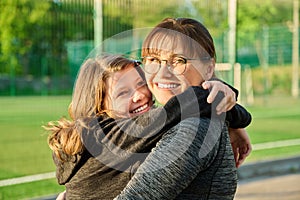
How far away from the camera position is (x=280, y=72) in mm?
22062

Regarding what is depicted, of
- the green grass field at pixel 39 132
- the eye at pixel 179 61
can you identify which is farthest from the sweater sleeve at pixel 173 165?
the green grass field at pixel 39 132

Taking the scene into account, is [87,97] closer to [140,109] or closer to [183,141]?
[140,109]

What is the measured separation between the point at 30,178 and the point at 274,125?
9.48m

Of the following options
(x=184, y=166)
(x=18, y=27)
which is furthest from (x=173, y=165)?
(x=18, y=27)

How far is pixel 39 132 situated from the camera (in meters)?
12.6

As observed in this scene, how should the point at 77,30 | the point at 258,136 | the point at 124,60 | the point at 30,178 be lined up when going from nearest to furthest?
the point at 124,60 < the point at 30,178 < the point at 77,30 < the point at 258,136

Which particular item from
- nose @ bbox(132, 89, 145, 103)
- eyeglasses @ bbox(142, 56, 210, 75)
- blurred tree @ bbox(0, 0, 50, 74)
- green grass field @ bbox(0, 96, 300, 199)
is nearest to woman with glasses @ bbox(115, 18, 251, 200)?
eyeglasses @ bbox(142, 56, 210, 75)

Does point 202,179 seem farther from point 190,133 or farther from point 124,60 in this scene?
point 124,60

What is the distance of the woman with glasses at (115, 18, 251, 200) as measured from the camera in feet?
4.99

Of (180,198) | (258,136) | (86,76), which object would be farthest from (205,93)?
(258,136)

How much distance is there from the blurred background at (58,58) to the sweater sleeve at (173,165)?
3.73 m

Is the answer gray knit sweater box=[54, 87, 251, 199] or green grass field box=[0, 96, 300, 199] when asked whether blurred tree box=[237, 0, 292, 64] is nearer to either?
green grass field box=[0, 96, 300, 199]

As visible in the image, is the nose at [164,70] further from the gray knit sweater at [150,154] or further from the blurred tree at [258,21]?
the blurred tree at [258,21]

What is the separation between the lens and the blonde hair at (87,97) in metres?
1.86
